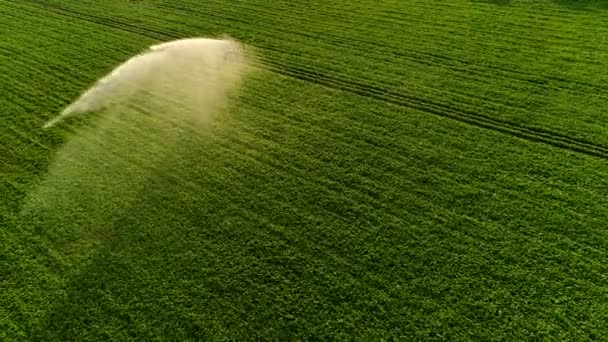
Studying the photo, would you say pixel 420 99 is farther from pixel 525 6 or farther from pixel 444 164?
pixel 525 6

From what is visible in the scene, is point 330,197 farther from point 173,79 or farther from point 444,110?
point 173,79

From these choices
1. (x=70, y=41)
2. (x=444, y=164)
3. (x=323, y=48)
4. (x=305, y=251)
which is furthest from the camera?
(x=70, y=41)

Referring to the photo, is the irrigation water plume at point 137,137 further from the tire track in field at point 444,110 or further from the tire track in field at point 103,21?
the tire track in field at point 444,110

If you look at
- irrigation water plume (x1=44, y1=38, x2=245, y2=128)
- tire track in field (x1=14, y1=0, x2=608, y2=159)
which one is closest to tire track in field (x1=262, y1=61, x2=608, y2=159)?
tire track in field (x1=14, y1=0, x2=608, y2=159)

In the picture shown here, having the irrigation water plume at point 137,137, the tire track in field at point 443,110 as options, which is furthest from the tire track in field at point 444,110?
the irrigation water plume at point 137,137

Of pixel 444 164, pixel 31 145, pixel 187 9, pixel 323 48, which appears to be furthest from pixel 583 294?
pixel 187 9

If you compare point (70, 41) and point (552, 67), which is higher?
point (552, 67)

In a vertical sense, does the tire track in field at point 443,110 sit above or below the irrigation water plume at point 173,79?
above
